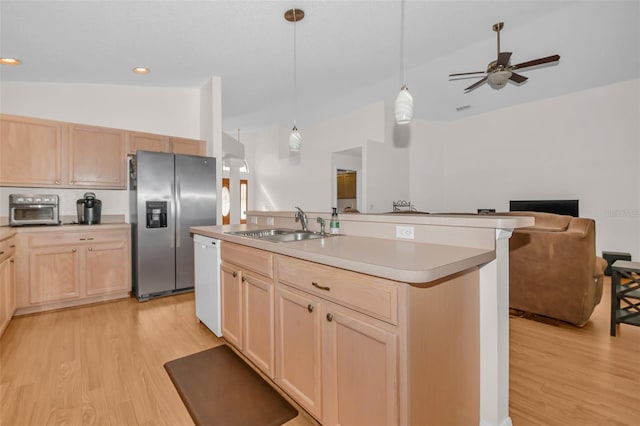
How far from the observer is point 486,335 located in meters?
1.46

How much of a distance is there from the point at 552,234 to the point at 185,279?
4.03m

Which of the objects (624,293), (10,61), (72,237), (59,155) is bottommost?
(624,293)

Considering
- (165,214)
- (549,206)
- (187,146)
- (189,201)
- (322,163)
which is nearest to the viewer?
(165,214)

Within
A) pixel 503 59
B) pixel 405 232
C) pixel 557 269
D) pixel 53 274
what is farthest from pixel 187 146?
pixel 557 269

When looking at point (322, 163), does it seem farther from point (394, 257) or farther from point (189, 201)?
point (394, 257)

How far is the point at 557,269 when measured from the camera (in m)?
2.74

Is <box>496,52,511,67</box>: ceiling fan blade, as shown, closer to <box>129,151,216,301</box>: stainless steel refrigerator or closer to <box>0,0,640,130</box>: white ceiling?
<box>0,0,640,130</box>: white ceiling

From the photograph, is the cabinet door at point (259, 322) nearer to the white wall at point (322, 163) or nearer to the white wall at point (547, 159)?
the white wall at point (322, 163)

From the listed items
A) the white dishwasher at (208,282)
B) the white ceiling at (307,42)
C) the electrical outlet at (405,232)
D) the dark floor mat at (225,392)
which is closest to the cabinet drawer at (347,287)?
the electrical outlet at (405,232)

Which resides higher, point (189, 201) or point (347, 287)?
point (189, 201)

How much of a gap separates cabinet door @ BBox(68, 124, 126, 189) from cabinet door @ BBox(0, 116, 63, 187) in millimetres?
132

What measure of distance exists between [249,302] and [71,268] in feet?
8.33

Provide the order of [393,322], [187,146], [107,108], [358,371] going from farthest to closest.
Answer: [187,146] < [107,108] < [358,371] < [393,322]

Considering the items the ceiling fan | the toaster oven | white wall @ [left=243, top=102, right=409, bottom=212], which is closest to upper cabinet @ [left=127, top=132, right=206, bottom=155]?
the toaster oven
